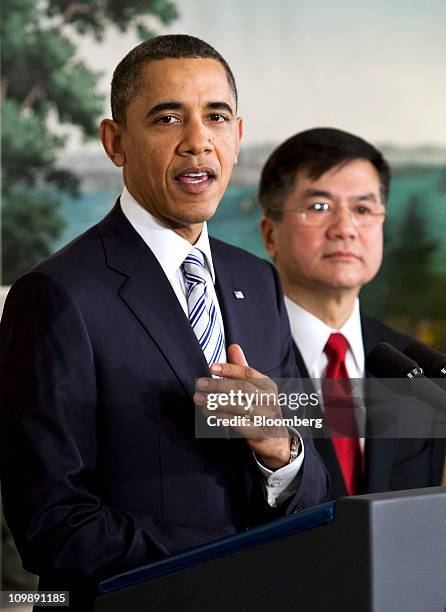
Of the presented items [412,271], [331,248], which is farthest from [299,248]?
[412,271]

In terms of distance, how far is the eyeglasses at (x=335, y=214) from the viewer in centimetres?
235

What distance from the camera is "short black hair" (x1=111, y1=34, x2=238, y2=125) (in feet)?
4.96

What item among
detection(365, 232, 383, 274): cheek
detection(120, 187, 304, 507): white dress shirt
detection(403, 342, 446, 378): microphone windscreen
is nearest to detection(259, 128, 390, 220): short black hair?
detection(365, 232, 383, 274): cheek

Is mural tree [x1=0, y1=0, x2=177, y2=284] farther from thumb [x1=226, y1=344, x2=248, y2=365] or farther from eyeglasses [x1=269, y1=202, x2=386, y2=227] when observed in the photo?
thumb [x1=226, y1=344, x2=248, y2=365]

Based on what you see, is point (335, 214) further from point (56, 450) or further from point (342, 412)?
point (56, 450)

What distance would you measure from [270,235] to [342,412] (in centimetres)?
61

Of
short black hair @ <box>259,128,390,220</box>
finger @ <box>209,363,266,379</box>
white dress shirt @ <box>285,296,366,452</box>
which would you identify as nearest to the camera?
finger @ <box>209,363,266,379</box>

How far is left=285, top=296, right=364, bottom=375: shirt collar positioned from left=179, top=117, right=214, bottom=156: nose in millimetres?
884

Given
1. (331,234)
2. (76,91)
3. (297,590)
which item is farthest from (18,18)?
(297,590)

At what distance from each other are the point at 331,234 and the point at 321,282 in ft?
0.37

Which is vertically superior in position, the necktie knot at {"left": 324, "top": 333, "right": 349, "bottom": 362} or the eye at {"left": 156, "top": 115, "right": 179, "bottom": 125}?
the eye at {"left": 156, "top": 115, "right": 179, "bottom": 125}

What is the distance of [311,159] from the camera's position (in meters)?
2.40

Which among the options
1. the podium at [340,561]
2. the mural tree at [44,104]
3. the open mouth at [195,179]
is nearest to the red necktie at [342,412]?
the open mouth at [195,179]

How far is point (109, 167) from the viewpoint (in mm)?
4090
